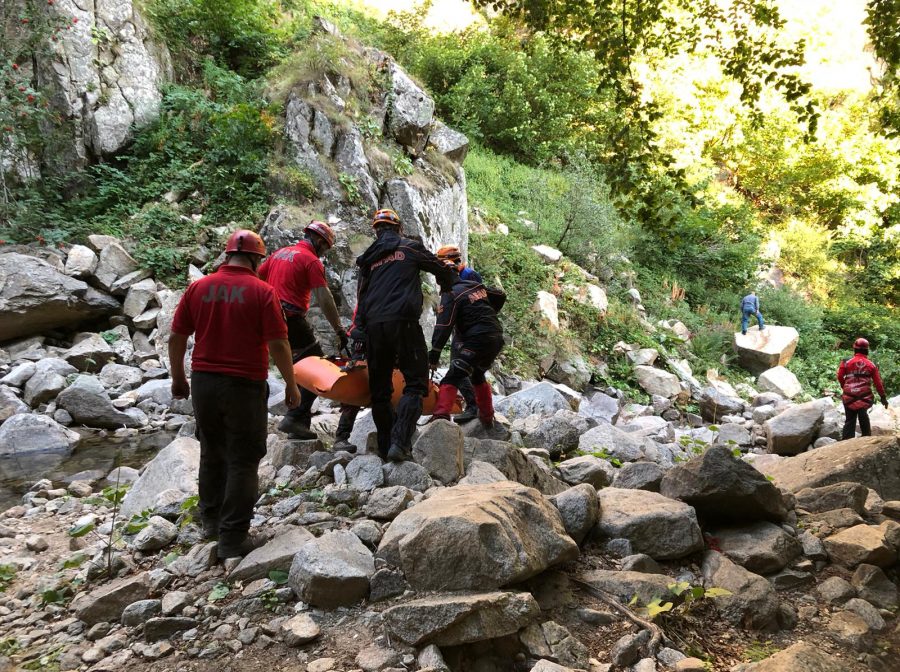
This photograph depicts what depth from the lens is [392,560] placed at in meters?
3.18

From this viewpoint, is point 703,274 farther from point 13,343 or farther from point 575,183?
point 13,343

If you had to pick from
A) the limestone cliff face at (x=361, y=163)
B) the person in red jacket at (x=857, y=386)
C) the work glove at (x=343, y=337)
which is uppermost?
the limestone cliff face at (x=361, y=163)

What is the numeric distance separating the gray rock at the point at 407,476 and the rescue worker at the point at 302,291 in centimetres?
110

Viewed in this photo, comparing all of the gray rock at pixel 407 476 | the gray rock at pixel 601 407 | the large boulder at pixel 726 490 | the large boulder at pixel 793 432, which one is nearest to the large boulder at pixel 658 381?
the gray rock at pixel 601 407

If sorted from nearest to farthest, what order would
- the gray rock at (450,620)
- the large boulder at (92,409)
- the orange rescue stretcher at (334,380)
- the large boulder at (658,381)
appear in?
the gray rock at (450,620)
the orange rescue stretcher at (334,380)
the large boulder at (92,409)
the large boulder at (658,381)

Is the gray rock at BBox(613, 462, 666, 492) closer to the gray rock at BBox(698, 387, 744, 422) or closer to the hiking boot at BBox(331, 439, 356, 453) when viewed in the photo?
the hiking boot at BBox(331, 439, 356, 453)

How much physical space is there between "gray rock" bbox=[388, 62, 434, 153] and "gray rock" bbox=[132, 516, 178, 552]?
11.3 m

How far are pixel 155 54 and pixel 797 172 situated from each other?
2424 centimetres

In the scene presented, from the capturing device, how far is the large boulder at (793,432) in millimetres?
9477

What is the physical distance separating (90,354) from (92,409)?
5.17ft

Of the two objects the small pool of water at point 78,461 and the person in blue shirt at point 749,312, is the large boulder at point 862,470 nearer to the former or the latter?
the small pool of water at point 78,461

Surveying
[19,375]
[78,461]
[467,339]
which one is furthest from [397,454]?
[19,375]

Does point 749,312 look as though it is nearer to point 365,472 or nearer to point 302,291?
point 302,291

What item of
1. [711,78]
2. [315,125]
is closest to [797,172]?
[711,78]
